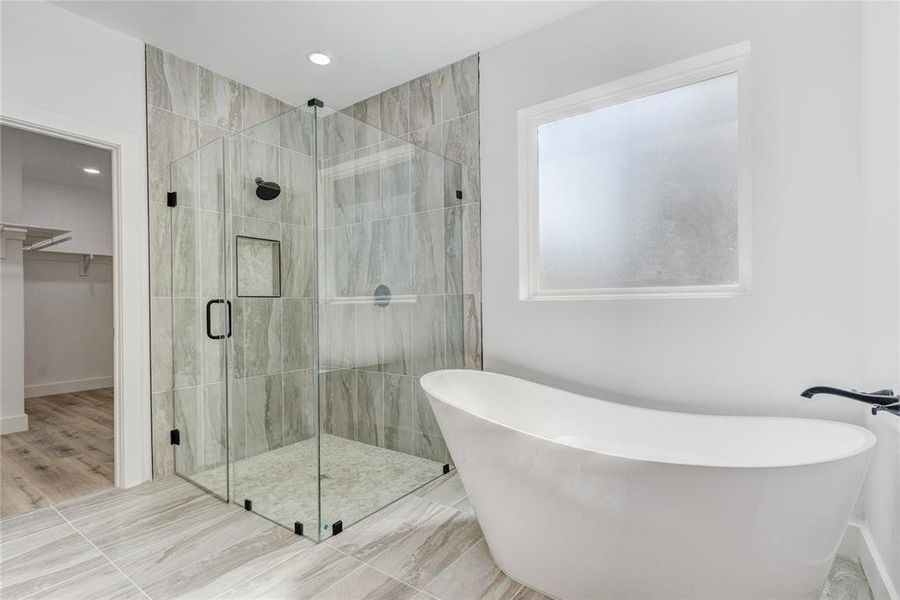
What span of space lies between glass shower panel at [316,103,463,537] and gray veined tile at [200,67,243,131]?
4.04 feet

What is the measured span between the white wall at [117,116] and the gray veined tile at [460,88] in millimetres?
1730

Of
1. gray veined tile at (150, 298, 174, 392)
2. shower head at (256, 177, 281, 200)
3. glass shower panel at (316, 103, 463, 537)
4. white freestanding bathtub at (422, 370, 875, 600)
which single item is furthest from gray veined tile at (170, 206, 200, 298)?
white freestanding bathtub at (422, 370, 875, 600)

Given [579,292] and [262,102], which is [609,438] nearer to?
[579,292]

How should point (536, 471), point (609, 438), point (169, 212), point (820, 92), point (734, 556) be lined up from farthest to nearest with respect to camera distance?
point (169, 212) → point (609, 438) → point (820, 92) → point (536, 471) → point (734, 556)

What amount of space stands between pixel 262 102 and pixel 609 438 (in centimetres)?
307

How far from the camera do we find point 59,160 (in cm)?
420

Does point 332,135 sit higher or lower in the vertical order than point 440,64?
lower

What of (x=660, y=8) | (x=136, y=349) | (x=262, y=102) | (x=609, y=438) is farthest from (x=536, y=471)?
(x=262, y=102)

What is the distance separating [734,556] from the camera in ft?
3.59

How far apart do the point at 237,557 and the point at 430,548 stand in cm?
75

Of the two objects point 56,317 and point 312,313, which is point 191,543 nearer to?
point 312,313

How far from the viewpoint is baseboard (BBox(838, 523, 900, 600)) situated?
132 centimetres

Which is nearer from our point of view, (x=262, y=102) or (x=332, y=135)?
(x=332, y=135)

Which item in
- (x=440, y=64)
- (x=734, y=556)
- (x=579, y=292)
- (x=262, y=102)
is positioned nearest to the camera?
(x=734, y=556)
